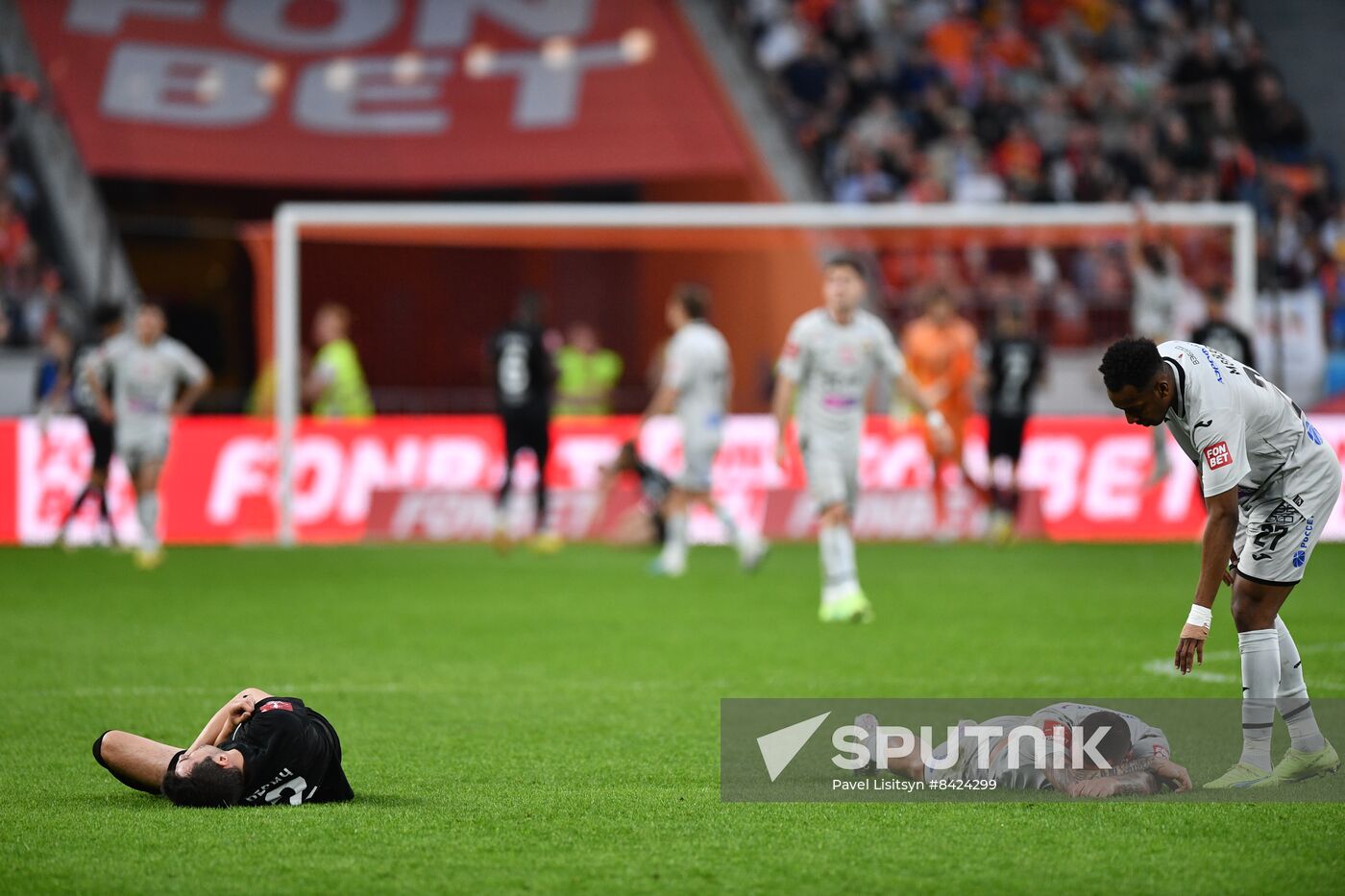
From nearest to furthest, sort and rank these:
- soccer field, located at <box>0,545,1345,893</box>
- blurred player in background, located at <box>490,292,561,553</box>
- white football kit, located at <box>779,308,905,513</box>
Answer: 1. soccer field, located at <box>0,545,1345,893</box>
2. white football kit, located at <box>779,308,905,513</box>
3. blurred player in background, located at <box>490,292,561,553</box>

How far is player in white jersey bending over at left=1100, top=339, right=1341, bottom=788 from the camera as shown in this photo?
6184 millimetres

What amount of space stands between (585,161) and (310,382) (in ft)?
26.8

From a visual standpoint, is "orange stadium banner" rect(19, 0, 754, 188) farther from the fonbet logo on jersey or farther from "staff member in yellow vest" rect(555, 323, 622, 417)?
the fonbet logo on jersey

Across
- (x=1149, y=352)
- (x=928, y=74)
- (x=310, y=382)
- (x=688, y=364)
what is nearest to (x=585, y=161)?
(x=928, y=74)

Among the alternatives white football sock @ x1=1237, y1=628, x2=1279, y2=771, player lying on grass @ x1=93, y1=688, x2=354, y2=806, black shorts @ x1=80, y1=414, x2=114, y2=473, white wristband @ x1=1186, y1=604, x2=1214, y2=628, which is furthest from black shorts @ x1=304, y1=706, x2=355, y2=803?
black shorts @ x1=80, y1=414, x2=114, y2=473

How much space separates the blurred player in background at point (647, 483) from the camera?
18.3 metres

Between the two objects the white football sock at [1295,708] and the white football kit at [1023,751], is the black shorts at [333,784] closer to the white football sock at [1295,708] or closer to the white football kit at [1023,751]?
the white football kit at [1023,751]

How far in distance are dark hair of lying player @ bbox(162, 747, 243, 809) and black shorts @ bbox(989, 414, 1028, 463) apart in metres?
13.6

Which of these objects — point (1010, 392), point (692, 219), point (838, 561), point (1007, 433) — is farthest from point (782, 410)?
point (692, 219)

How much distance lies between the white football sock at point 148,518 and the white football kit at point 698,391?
4.63m

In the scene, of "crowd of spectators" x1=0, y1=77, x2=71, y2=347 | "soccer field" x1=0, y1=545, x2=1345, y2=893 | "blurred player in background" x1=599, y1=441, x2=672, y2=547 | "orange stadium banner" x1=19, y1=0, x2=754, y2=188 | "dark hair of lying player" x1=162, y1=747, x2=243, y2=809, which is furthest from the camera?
"orange stadium banner" x1=19, y1=0, x2=754, y2=188

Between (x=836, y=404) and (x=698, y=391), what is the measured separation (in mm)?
4015

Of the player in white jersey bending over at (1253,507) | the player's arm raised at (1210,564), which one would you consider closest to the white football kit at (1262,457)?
the player in white jersey bending over at (1253,507)

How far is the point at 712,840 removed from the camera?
18.9 feet
